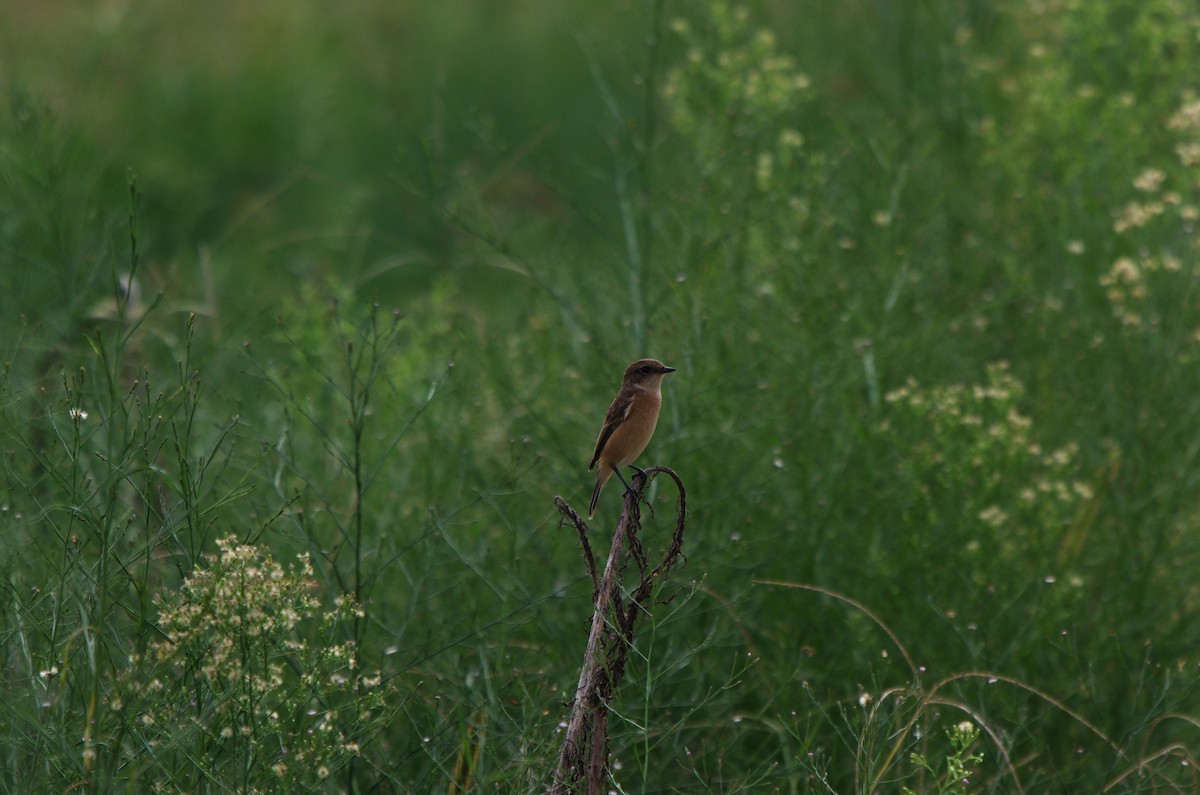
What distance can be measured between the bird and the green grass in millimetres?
232

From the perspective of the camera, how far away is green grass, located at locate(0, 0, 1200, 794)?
397 cm

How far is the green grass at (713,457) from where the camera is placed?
3975 millimetres

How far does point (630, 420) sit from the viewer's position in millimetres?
4516

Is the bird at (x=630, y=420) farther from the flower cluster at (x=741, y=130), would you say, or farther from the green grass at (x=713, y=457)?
the flower cluster at (x=741, y=130)

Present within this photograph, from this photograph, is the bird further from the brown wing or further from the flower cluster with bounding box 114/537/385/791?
the flower cluster with bounding box 114/537/385/791

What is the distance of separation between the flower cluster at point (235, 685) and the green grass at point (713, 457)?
0.06ft

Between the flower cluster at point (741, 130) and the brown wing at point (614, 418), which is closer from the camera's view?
the brown wing at point (614, 418)

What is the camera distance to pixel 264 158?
13.4m

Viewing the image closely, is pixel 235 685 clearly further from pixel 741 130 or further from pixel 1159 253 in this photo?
pixel 1159 253

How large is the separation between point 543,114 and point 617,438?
9576mm

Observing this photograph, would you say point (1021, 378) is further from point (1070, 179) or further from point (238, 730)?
point (238, 730)

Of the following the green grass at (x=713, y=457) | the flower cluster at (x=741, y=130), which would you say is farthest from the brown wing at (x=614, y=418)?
the flower cluster at (x=741, y=130)

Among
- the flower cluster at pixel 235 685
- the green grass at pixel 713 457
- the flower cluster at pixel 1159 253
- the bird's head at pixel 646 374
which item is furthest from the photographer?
the flower cluster at pixel 1159 253

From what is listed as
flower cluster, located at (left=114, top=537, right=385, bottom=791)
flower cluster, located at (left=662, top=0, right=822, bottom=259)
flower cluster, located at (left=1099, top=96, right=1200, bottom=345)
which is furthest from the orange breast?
flower cluster, located at (left=1099, top=96, right=1200, bottom=345)
